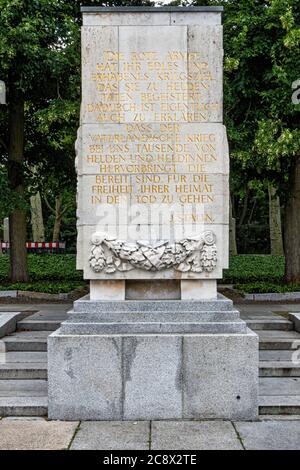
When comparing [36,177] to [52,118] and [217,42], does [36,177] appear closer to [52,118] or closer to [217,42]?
[52,118]

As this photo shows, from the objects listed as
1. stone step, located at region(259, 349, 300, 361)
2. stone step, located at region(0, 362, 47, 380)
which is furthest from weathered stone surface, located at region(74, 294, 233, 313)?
stone step, located at region(259, 349, 300, 361)

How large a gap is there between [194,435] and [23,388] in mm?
2471

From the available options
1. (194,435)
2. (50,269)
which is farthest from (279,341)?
(50,269)

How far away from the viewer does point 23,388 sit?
Result: 745 cm

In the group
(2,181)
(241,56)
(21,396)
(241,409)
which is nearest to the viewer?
(241,409)

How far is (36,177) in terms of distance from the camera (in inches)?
749

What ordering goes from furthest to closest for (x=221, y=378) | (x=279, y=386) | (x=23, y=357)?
1. (x=23, y=357)
2. (x=279, y=386)
3. (x=221, y=378)

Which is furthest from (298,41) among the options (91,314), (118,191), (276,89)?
(91,314)

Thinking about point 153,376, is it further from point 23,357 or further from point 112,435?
point 23,357

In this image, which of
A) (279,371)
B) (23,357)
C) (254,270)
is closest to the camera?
(279,371)

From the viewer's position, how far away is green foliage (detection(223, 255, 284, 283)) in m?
18.0

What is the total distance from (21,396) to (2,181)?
9.00 m

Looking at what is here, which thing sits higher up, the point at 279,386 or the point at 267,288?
the point at 267,288

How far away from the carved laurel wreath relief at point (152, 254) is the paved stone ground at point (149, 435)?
1.79 metres
